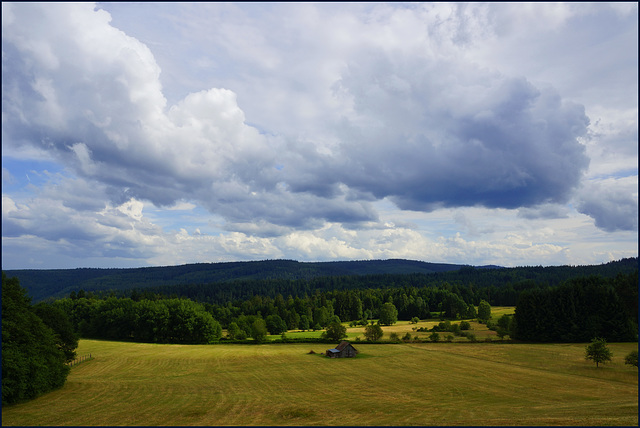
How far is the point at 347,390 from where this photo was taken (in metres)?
40.4

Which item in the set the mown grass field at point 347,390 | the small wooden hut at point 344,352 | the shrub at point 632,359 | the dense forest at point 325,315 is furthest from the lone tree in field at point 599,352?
the small wooden hut at point 344,352

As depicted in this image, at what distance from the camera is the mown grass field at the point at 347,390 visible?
28734 millimetres

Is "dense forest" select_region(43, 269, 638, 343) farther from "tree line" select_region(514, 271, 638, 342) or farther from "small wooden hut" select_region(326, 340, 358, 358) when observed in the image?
"small wooden hut" select_region(326, 340, 358, 358)

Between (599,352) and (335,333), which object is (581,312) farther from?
(335,333)

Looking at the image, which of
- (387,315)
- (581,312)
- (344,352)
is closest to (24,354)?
(344,352)

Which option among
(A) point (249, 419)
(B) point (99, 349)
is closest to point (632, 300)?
(A) point (249, 419)

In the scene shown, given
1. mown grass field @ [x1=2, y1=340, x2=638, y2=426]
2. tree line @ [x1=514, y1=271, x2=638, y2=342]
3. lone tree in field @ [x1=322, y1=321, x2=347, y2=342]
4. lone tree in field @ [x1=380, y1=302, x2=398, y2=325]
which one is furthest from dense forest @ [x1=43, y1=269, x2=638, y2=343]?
lone tree in field @ [x1=322, y1=321, x2=347, y2=342]

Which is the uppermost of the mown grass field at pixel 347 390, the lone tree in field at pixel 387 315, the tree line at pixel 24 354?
the tree line at pixel 24 354

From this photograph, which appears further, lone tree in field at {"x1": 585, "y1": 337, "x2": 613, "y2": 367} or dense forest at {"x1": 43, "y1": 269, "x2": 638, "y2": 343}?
dense forest at {"x1": 43, "y1": 269, "x2": 638, "y2": 343}

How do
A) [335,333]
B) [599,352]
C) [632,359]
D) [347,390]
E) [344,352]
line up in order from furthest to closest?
[335,333] < [344,352] < [599,352] < [632,359] < [347,390]

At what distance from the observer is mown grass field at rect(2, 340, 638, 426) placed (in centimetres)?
2873

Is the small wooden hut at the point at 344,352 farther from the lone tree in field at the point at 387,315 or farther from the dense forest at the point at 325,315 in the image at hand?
the lone tree in field at the point at 387,315

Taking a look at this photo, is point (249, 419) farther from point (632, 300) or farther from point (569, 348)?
point (632, 300)

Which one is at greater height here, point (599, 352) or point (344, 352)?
point (599, 352)
